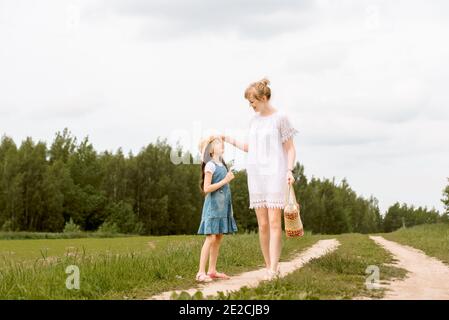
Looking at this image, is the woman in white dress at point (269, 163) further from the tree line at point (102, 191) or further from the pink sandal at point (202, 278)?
the tree line at point (102, 191)

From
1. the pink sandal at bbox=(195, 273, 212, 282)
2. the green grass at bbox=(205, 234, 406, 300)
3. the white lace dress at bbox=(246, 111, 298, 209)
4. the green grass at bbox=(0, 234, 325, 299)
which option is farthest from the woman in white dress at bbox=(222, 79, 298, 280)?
the green grass at bbox=(0, 234, 325, 299)

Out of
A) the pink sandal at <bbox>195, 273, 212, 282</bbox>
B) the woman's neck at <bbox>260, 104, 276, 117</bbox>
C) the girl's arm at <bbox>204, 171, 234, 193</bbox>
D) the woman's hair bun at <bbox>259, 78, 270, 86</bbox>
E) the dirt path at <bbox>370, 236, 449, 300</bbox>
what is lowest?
the dirt path at <bbox>370, 236, 449, 300</bbox>

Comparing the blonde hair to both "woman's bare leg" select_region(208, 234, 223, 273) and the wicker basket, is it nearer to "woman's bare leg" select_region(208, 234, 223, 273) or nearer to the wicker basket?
the wicker basket

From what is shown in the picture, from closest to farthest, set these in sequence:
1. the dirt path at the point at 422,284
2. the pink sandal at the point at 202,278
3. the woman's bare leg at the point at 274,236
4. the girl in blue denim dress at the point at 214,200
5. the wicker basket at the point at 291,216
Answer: the dirt path at the point at 422,284 → the wicker basket at the point at 291,216 → the woman's bare leg at the point at 274,236 → the pink sandal at the point at 202,278 → the girl in blue denim dress at the point at 214,200

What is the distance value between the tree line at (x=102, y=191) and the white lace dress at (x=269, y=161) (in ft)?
163

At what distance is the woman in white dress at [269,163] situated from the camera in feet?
25.9

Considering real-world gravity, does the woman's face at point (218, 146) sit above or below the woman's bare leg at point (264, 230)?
above

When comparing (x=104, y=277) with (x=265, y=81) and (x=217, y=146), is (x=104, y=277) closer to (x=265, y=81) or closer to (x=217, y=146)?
(x=217, y=146)

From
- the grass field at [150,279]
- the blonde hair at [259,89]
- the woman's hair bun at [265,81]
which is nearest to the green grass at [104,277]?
the grass field at [150,279]

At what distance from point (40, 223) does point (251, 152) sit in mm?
62760

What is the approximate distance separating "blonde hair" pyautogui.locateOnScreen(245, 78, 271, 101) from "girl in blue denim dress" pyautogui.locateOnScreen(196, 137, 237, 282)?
933 millimetres

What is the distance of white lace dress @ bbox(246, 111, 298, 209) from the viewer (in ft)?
26.0
